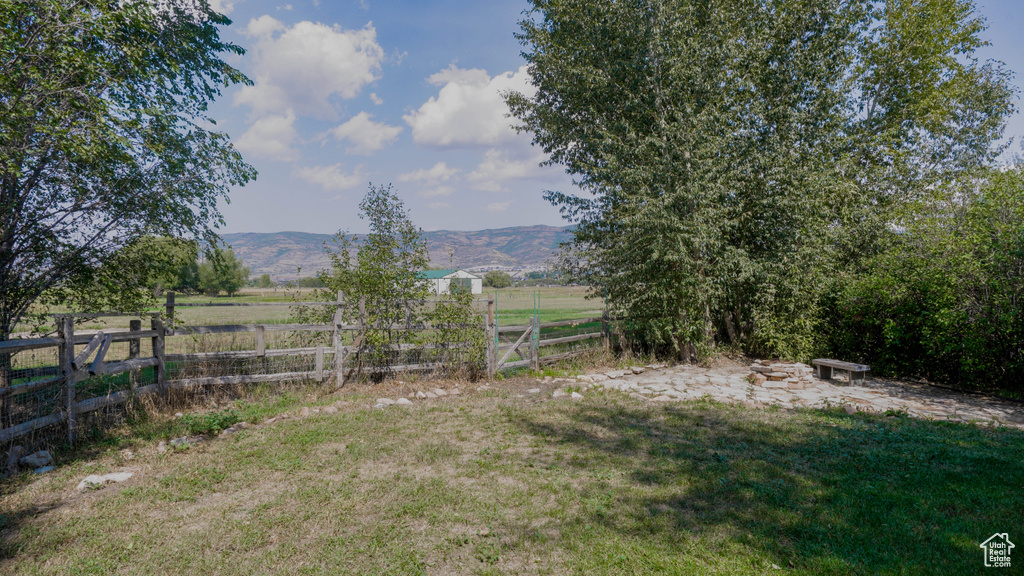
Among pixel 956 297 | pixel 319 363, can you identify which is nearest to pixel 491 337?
pixel 319 363

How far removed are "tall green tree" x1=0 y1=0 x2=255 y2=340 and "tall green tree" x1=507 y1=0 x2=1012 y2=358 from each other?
866 cm

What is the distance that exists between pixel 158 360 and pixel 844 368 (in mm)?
12566

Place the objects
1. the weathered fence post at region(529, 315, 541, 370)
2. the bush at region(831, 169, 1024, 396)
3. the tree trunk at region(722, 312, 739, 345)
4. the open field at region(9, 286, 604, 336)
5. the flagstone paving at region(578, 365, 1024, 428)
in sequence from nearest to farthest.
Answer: the flagstone paving at region(578, 365, 1024, 428), the bush at region(831, 169, 1024, 396), the open field at region(9, 286, 604, 336), the weathered fence post at region(529, 315, 541, 370), the tree trunk at region(722, 312, 739, 345)

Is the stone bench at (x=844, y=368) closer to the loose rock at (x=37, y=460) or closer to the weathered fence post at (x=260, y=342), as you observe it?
the weathered fence post at (x=260, y=342)

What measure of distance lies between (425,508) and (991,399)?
10.00 m

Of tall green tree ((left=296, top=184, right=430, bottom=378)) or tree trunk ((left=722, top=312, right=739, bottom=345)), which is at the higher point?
tall green tree ((left=296, top=184, right=430, bottom=378))

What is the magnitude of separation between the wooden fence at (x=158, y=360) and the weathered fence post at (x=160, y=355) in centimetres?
1

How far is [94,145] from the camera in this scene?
209 inches

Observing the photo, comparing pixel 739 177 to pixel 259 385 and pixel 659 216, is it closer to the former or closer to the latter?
pixel 659 216

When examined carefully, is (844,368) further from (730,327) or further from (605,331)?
(605,331)

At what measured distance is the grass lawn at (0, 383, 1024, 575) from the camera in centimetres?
347

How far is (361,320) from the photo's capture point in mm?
9500

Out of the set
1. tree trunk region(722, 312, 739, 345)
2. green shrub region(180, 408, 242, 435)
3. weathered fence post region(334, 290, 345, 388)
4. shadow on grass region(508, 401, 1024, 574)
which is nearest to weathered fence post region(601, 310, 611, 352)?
tree trunk region(722, 312, 739, 345)

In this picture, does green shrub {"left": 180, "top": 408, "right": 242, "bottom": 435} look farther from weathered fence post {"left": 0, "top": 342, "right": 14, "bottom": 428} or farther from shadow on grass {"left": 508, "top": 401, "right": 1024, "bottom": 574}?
shadow on grass {"left": 508, "top": 401, "right": 1024, "bottom": 574}
